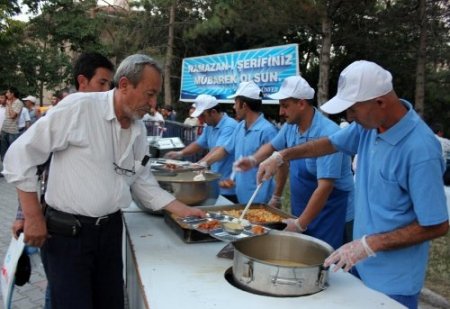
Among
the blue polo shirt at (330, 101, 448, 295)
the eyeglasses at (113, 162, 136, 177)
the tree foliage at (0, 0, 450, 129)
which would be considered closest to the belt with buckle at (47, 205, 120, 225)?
the eyeglasses at (113, 162, 136, 177)

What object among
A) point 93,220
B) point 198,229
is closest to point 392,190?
point 198,229

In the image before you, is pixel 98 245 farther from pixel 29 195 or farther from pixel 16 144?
pixel 16 144

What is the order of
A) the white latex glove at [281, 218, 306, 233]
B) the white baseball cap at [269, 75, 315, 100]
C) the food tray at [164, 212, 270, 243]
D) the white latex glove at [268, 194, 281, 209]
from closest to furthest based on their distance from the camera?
the food tray at [164, 212, 270, 243] → the white latex glove at [281, 218, 306, 233] → the white baseball cap at [269, 75, 315, 100] → the white latex glove at [268, 194, 281, 209]

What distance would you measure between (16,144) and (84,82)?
45.4 inches

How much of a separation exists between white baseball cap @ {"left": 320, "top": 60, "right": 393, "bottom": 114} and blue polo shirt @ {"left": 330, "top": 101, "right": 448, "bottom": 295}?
0.17 meters

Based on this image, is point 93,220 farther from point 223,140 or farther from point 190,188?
point 223,140

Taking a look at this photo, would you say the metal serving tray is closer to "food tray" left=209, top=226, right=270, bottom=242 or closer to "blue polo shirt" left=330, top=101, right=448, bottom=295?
"food tray" left=209, top=226, right=270, bottom=242

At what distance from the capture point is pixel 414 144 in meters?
1.66

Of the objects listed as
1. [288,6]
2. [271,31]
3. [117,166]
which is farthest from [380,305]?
[271,31]

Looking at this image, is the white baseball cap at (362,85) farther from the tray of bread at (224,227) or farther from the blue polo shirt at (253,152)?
the blue polo shirt at (253,152)

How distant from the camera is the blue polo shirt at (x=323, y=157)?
246 centimetres

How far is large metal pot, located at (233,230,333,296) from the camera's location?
5.07ft

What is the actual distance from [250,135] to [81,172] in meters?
1.80

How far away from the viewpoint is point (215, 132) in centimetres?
421
